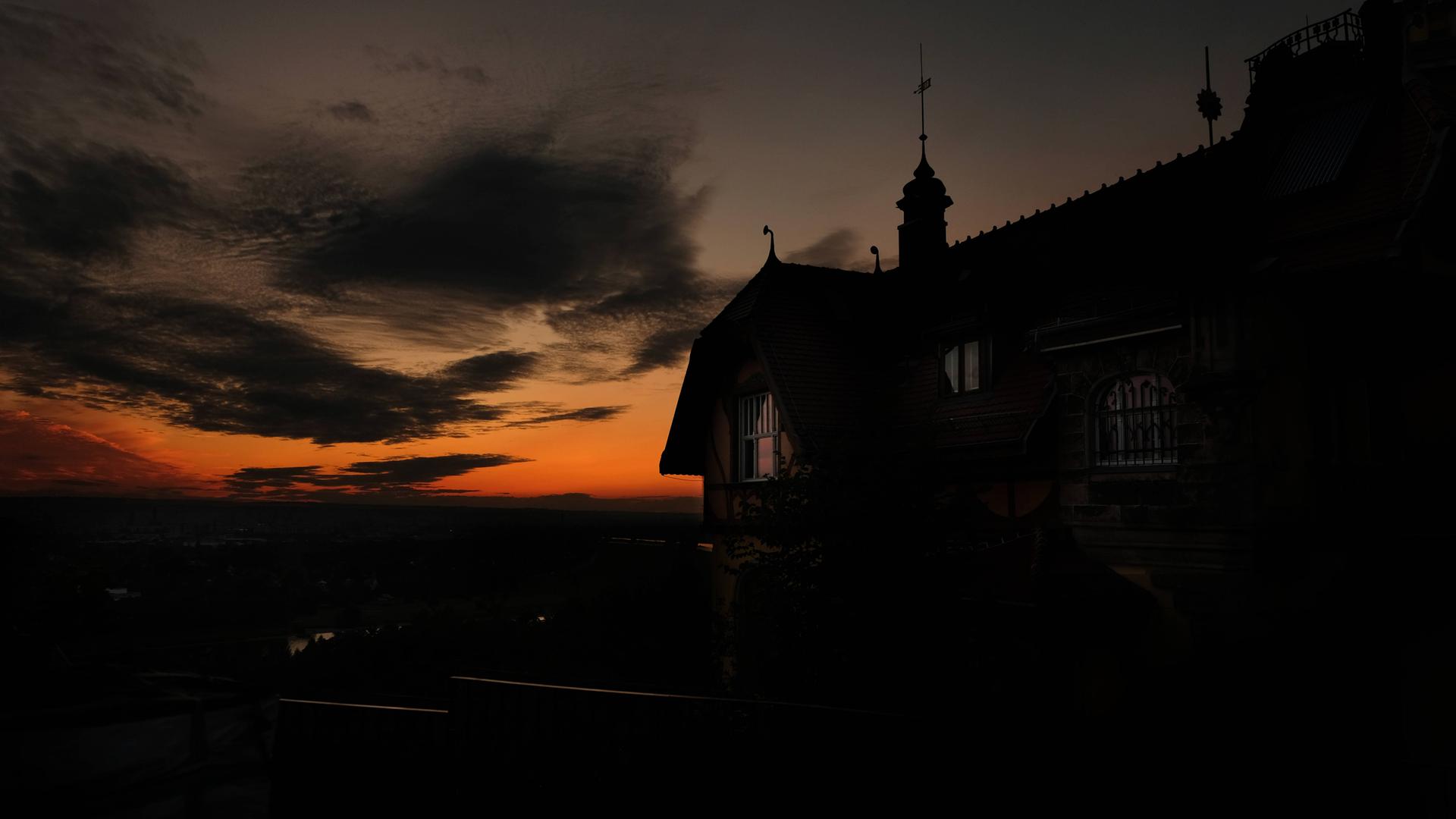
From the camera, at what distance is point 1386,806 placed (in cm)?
955

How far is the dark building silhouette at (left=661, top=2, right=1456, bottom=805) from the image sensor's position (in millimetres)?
10734

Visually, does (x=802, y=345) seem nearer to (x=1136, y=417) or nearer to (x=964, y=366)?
(x=964, y=366)

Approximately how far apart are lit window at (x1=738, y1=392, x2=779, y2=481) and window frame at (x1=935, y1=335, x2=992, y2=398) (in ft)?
10.9

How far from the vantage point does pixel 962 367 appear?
634 inches

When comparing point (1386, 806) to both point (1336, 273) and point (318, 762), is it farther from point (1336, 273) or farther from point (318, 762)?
point (318, 762)

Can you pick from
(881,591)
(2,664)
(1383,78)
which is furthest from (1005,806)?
(1383,78)

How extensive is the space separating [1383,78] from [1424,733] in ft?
33.2

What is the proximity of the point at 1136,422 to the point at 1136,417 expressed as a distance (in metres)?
0.06

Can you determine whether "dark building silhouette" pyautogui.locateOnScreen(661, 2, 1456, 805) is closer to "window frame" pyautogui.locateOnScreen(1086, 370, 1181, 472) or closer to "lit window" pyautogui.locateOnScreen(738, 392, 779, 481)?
"window frame" pyautogui.locateOnScreen(1086, 370, 1181, 472)

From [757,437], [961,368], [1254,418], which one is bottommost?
[1254,418]

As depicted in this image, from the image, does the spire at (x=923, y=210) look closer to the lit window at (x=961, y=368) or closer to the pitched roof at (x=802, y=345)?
the pitched roof at (x=802, y=345)

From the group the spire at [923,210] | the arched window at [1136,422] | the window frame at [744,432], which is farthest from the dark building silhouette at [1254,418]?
the spire at [923,210]

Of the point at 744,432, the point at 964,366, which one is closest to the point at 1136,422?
the point at 964,366

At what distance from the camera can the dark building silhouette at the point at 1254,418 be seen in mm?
10734
